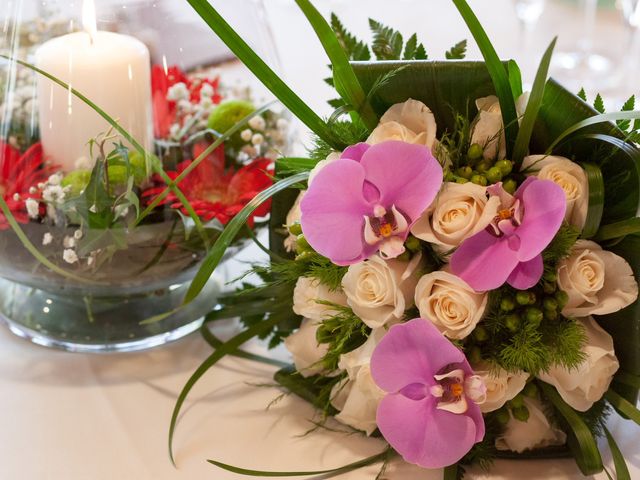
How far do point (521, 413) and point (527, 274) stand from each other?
0.33 feet

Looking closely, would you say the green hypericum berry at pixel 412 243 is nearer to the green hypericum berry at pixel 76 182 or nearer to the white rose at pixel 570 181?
the white rose at pixel 570 181

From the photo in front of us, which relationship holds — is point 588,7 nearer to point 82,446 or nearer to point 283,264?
point 283,264

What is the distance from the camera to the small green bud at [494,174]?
52cm

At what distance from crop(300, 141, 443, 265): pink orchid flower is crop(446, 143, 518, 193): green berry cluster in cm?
4

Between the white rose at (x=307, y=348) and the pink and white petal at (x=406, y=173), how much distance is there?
5.2 inches

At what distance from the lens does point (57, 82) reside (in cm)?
61

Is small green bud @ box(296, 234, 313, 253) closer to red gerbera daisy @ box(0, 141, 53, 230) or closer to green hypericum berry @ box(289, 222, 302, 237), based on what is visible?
green hypericum berry @ box(289, 222, 302, 237)

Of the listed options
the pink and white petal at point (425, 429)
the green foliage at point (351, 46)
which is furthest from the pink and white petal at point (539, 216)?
the green foliage at point (351, 46)

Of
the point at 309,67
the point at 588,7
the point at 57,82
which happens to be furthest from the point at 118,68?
the point at 588,7

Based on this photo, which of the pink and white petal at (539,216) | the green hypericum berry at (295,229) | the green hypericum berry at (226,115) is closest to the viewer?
the pink and white petal at (539,216)

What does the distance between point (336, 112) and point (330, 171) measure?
78 mm

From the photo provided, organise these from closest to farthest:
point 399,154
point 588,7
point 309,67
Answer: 1. point 399,154
2. point 309,67
3. point 588,7

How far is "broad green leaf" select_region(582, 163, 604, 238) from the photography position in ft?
1.66

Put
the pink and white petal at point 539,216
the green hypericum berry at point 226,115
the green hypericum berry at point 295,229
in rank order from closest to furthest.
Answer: the pink and white petal at point 539,216 → the green hypericum berry at point 295,229 → the green hypericum berry at point 226,115
